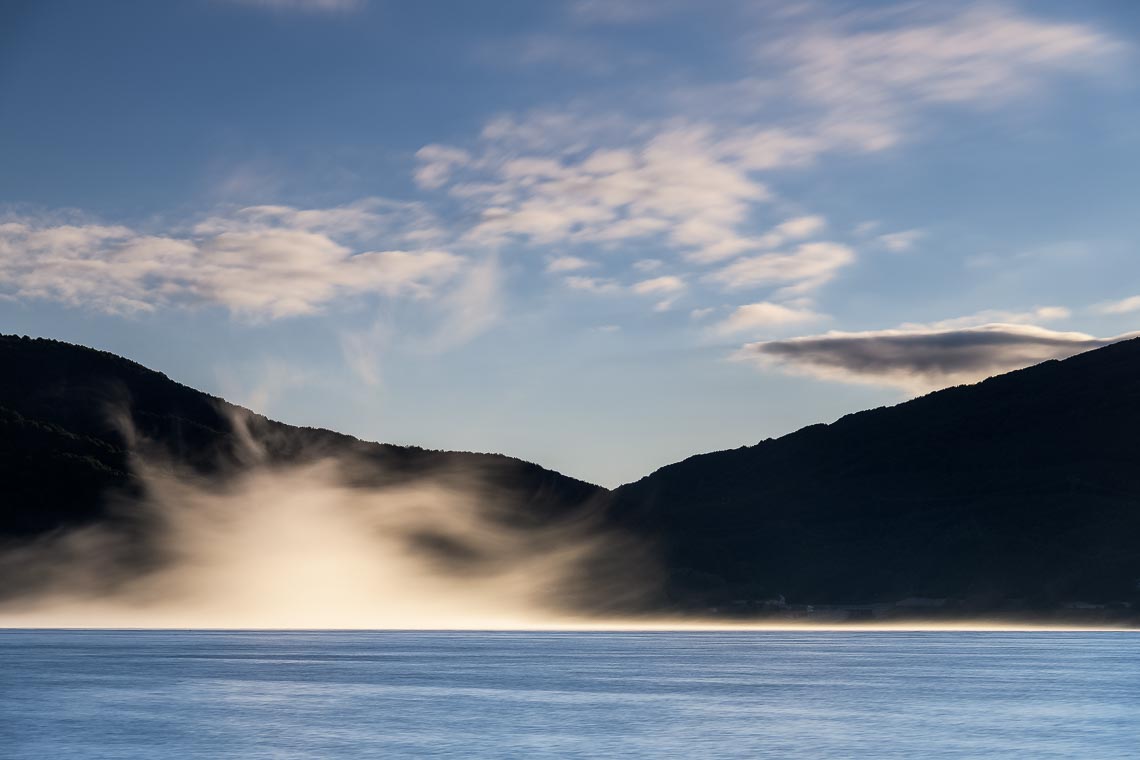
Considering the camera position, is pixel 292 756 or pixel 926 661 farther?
pixel 926 661

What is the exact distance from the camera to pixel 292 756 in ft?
237

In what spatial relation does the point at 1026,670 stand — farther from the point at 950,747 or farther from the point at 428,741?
the point at 428,741

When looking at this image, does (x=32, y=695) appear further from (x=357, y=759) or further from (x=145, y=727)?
(x=357, y=759)

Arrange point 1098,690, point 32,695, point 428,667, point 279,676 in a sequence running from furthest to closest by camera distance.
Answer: point 428,667, point 279,676, point 1098,690, point 32,695

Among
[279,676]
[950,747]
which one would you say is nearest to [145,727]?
[950,747]

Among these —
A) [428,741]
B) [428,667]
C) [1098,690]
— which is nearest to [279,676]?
[428,667]

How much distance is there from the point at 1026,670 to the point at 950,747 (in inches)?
3148

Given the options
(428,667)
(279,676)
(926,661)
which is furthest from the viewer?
(926,661)

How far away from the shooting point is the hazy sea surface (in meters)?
75.8

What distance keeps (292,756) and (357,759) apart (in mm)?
3753

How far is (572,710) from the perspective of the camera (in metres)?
98.4

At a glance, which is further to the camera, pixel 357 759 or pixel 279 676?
pixel 279 676

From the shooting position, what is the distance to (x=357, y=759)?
70.8 m

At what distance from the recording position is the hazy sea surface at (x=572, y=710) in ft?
249
